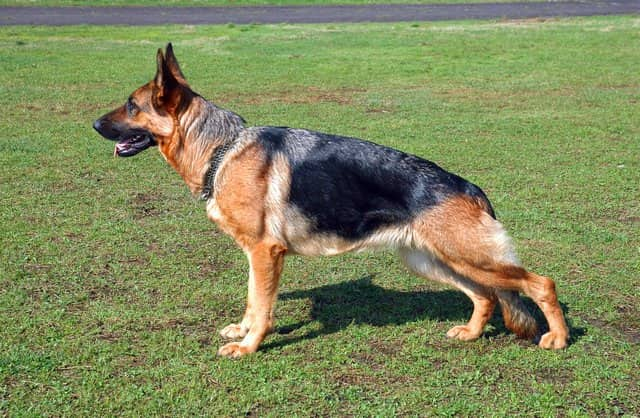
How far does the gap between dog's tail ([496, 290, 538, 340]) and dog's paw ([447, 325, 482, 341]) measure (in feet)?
0.79

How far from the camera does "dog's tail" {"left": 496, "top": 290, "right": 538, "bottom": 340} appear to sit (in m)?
5.17

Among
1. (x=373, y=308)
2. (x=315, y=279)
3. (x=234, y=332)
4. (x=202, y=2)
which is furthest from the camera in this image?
(x=202, y=2)

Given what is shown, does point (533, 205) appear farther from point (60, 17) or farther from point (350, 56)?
point (60, 17)

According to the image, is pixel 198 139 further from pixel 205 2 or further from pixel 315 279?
pixel 205 2

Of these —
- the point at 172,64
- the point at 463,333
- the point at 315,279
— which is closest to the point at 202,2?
the point at 315,279

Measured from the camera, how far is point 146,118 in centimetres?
513

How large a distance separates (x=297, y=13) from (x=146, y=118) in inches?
995

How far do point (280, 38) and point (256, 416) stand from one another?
60.0 ft

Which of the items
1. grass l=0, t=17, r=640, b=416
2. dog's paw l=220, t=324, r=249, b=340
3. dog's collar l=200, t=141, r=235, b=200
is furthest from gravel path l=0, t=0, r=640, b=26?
dog's paw l=220, t=324, r=249, b=340

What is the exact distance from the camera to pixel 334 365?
490 centimetres

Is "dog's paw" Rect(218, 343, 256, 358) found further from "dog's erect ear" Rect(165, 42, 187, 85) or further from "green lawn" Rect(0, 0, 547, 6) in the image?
"green lawn" Rect(0, 0, 547, 6)

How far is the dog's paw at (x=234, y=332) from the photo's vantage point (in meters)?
5.27

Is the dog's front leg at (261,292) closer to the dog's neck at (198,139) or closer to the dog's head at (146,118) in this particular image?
the dog's neck at (198,139)

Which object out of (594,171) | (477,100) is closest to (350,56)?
(477,100)
